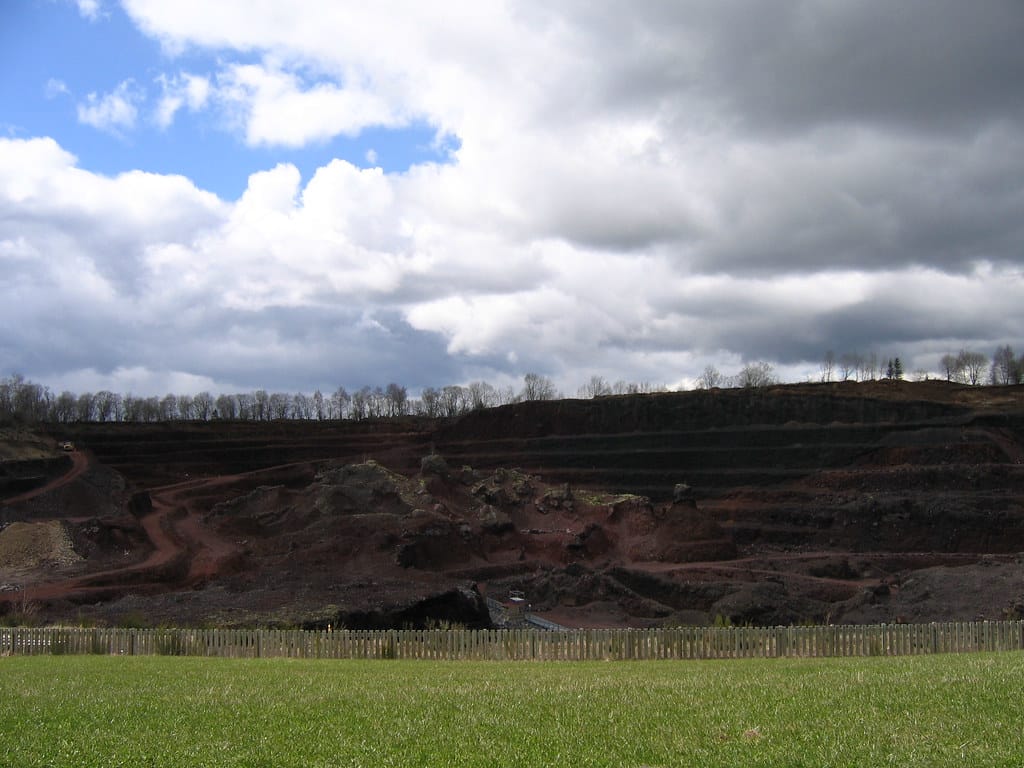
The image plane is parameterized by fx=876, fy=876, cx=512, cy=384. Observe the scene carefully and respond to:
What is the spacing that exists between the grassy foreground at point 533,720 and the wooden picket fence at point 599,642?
5.12 meters

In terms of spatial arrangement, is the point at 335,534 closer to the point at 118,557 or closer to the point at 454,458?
the point at 118,557

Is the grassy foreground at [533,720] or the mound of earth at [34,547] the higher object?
the grassy foreground at [533,720]

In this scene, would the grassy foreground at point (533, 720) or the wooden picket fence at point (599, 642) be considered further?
the wooden picket fence at point (599, 642)

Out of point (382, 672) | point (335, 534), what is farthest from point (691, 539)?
point (382, 672)

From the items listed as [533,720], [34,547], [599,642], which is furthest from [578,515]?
[533,720]

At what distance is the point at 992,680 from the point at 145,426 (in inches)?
3874

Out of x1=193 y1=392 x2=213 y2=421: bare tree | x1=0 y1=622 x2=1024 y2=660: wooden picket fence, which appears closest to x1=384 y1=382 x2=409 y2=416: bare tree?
x1=193 y1=392 x2=213 y2=421: bare tree

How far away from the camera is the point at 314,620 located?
28.4 m

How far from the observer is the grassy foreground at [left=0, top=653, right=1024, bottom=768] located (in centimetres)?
808

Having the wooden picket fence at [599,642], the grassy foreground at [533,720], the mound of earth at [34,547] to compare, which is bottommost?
the mound of earth at [34,547]

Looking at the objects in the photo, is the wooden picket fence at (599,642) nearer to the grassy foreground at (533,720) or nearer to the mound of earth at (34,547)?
the grassy foreground at (533,720)

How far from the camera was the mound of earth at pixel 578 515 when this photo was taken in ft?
118

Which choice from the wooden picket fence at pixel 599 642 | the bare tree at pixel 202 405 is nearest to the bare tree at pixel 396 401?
the bare tree at pixel 202 405

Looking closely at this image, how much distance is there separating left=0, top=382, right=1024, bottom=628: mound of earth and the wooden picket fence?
682cm
